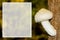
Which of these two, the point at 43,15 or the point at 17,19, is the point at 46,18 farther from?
the point at 17,19

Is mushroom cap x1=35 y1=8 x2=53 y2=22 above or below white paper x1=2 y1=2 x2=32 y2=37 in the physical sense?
above

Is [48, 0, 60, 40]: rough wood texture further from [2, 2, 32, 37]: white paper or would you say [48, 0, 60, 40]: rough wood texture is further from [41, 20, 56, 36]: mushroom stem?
[2, 2, 32, 37]: white paper

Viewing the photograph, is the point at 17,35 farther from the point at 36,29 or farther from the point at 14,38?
the point at 36,29

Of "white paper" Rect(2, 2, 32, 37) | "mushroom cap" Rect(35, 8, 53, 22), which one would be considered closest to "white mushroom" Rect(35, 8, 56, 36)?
"mushroom cap" Rect(35, 8, 53, 22)

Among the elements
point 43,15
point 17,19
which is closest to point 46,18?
point 43,15

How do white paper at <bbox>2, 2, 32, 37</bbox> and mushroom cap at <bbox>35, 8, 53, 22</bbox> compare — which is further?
white paper at <bbox>2, 2, 32, 37</bbox>

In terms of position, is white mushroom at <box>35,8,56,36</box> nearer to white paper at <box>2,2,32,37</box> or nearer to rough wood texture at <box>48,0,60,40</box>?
rough wood texture at <box>48,0,60,40</box>

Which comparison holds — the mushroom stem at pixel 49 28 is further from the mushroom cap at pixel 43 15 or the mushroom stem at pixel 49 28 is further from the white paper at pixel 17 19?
the white paper at pixel 17 19

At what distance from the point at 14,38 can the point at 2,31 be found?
0.11 m

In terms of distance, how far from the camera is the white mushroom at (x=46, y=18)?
66cm

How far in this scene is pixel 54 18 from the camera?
730 millimetres

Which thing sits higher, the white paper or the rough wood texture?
the rough wood texture

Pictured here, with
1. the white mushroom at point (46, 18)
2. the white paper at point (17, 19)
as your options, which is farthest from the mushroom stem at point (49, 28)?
the white paper at point (17, 19)

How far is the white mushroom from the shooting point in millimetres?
665
